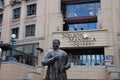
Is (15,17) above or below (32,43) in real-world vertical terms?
above

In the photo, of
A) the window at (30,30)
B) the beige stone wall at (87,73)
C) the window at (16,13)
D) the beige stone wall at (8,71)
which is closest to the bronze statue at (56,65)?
the beige stone wall at (8,71)

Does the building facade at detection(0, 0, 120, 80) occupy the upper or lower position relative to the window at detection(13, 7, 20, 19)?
lower

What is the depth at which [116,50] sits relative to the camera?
1169 inches

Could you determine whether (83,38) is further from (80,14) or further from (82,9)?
(82,9)

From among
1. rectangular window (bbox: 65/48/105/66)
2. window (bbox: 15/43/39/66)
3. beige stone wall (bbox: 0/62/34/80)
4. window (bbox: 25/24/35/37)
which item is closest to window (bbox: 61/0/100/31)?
rectangular window (bbox: 65/48/105/66)

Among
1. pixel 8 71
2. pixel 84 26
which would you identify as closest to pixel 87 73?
pixel 8 71

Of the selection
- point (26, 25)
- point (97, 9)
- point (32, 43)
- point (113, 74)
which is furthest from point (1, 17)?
point (113, 74)

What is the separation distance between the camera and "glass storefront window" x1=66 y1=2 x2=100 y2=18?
1349 inches

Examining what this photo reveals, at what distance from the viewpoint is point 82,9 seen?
34938mm

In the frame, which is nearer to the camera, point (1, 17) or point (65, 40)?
point (65, 40)

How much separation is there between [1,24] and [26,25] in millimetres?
5696

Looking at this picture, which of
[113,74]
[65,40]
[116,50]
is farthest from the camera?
[65,40]

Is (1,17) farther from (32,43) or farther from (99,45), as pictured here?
(99,45)

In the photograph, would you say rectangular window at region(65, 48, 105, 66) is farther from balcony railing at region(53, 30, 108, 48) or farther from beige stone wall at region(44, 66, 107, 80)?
beige stone wall at region(44, 66, 107, 80)
